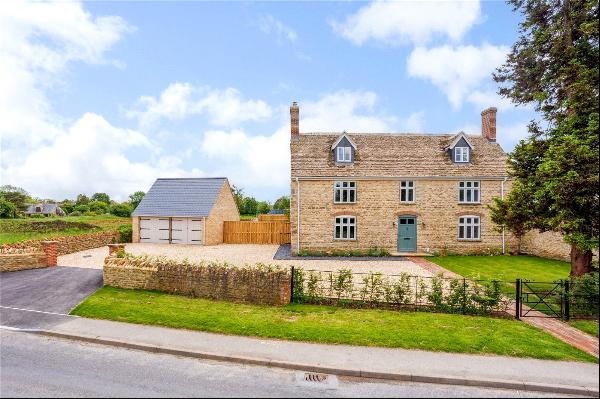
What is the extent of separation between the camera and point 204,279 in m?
14.1

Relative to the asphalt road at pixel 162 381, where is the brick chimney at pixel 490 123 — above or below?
above

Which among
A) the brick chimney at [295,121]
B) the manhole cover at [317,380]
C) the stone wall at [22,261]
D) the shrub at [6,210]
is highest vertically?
the brick chimney at [295,121]

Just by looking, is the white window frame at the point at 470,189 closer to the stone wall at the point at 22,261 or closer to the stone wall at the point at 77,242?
the stone wall at the point at 22,261

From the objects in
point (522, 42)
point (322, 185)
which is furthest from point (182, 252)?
point (522, 42)

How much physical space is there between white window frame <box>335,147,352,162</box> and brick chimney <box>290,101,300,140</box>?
13.1ft

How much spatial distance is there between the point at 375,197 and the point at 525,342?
1767 cm

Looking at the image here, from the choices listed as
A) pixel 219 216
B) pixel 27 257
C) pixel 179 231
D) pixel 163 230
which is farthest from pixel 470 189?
pixel 27 257

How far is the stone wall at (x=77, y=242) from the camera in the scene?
20.2 metres

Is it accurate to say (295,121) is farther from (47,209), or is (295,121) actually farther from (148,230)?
(47,209)

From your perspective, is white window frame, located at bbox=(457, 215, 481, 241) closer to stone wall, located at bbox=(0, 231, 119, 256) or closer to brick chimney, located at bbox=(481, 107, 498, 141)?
Result: brick chimney, located at bbox=(481, 107, 498, 141)

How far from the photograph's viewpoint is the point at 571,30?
14.7m

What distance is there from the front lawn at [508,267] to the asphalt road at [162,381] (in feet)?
37.6

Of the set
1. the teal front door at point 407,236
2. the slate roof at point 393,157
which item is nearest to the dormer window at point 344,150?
the slate roof at point 393,157

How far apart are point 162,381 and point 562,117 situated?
56.8 feet
